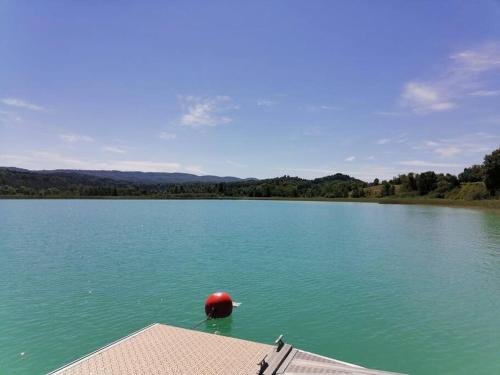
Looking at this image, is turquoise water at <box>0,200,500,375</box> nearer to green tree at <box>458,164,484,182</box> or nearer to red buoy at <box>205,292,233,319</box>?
red buoy at <box>205,292,233,319</box>

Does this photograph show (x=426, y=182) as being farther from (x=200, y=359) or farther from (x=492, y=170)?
(x=200, y=359)

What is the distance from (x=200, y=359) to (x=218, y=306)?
5128 millimetres

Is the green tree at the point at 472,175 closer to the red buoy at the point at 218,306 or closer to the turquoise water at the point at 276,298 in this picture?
the turquoise water at the point at 276,298

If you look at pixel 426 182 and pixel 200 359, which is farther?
pixel 426 182

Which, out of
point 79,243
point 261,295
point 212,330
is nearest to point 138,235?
point 79,243

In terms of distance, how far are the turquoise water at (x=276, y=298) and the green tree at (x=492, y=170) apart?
74.8 m

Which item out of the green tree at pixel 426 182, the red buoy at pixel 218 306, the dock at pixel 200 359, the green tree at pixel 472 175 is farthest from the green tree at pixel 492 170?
the dock at pixel 200 359

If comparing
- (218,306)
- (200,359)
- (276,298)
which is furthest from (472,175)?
(200,359)

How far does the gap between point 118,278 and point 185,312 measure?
8.10m

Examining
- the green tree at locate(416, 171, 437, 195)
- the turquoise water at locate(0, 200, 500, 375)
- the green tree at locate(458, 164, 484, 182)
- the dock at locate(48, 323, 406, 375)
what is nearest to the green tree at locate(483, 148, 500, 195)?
the green tree at locate(416, 171, 437, 195)

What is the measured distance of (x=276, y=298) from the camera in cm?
1881

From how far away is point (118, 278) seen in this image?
2277cm

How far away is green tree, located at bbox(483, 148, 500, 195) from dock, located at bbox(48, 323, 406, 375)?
351ft

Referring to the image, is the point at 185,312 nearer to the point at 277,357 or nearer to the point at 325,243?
the point at 277,357
